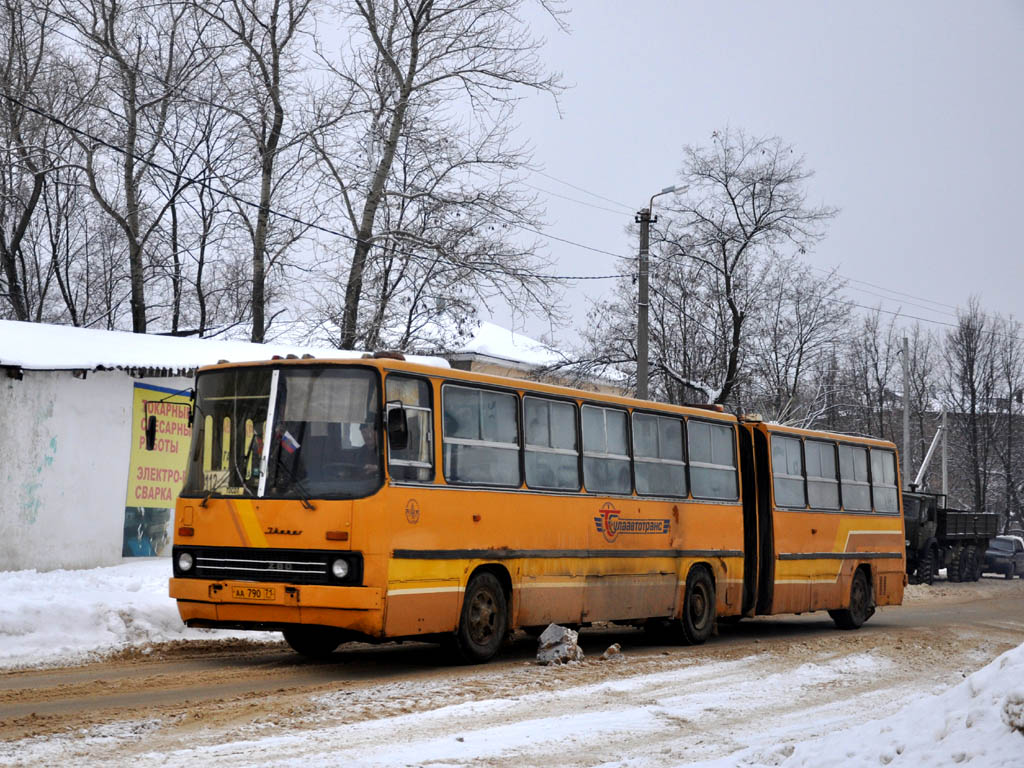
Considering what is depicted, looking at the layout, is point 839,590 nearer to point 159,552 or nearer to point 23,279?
point 159,552

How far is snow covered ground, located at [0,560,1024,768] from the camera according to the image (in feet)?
22.5

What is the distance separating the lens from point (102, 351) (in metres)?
20.1

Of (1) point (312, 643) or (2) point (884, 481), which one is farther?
(2) point (884, 481)

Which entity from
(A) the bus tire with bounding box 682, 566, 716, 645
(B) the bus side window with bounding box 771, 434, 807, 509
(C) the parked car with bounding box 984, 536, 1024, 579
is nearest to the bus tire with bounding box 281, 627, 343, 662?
(A) the bus tire with bounding box 682, 566, 716, 645

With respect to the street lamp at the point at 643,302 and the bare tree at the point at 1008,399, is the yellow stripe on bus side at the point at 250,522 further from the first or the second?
the bare tree at the point at 1008,399

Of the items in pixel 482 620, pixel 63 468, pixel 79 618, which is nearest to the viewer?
pixel 482 620

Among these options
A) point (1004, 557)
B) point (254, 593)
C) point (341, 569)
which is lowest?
point (254, 593)

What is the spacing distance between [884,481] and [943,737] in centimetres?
1637

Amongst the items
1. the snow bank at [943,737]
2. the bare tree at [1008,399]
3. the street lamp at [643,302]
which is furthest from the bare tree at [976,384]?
the snow bank at [943,737]

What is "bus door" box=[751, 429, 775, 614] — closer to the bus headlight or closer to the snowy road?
the snowy road

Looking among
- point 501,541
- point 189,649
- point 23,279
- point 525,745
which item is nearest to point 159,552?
point 189,649

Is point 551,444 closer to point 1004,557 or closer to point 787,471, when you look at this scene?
point 787,471

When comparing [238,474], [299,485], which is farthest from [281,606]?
[238,474]

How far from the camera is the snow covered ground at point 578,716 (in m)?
6.86
